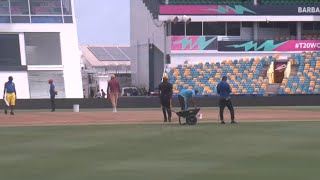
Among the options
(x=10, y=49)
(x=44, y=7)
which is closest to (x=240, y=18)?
(x=44, y=7)

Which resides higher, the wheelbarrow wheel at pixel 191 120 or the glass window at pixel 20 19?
the glass window at pixel 20 19

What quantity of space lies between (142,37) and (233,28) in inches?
547

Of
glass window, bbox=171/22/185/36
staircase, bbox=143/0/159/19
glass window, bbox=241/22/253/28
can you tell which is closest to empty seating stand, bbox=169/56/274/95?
glass window, bbox=171/22/185/36

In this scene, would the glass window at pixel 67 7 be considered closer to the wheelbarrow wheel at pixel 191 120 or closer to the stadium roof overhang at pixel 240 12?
the stadium roof overhang at pixel 240 12

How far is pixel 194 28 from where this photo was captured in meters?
53.8

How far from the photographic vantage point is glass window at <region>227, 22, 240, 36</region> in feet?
178

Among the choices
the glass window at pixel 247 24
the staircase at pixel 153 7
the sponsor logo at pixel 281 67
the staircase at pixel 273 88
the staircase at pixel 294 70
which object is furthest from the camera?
the staircase at pixel 153 7

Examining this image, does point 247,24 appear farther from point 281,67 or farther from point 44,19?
point 44,19

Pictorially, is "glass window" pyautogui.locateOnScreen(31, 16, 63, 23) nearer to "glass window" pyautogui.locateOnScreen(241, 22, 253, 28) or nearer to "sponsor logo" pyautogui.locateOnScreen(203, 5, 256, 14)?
"sponsor logo" pyautogui.locateOnScreen(203, 5, 256, 14)

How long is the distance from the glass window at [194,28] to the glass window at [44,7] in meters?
13.0

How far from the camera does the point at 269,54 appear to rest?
174 feet

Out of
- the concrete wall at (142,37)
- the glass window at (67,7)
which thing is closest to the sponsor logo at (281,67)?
the concrete wall at (142,37)

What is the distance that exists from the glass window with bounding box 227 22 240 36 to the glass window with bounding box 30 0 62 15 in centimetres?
1655

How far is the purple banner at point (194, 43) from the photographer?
173 feet
